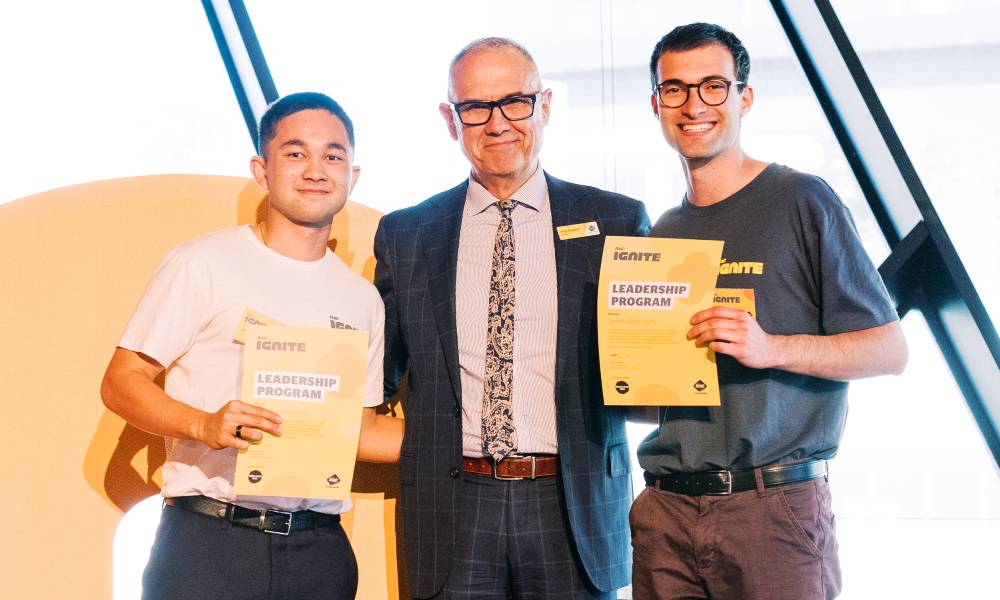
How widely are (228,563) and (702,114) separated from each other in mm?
1516

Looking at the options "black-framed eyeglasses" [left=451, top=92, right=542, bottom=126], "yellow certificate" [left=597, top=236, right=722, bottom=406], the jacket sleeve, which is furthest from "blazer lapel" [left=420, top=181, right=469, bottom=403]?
"yellow certificate" [left=597, top=236, right=722, bottom=406]

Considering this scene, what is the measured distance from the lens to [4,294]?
9.00 feet

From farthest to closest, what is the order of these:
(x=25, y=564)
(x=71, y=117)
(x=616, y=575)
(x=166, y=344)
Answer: (x=71, y=117) → (x=25, y=564) → (x=616, y=575) → (x=166, y=344)

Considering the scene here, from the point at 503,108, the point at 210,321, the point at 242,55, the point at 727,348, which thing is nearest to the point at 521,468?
the point at 727,348

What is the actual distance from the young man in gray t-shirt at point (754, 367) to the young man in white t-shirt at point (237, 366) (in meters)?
0.83

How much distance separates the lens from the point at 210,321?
2.18 m

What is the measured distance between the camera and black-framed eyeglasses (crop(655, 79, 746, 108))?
2119mm

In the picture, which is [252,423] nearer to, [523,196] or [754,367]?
[523,196]

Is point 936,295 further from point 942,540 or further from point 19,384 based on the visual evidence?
point 19,384

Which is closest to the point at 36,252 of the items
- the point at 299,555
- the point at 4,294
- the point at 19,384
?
the point at 4,294

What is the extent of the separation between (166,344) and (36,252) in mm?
950

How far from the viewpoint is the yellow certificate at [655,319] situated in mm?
1952

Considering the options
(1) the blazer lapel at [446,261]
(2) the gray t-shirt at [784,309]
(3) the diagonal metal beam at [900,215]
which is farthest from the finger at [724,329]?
(3) the diagonal metal beam at [900,215]

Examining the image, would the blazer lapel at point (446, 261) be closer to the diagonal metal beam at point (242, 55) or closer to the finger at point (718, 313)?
the finger at point (718, 313)
